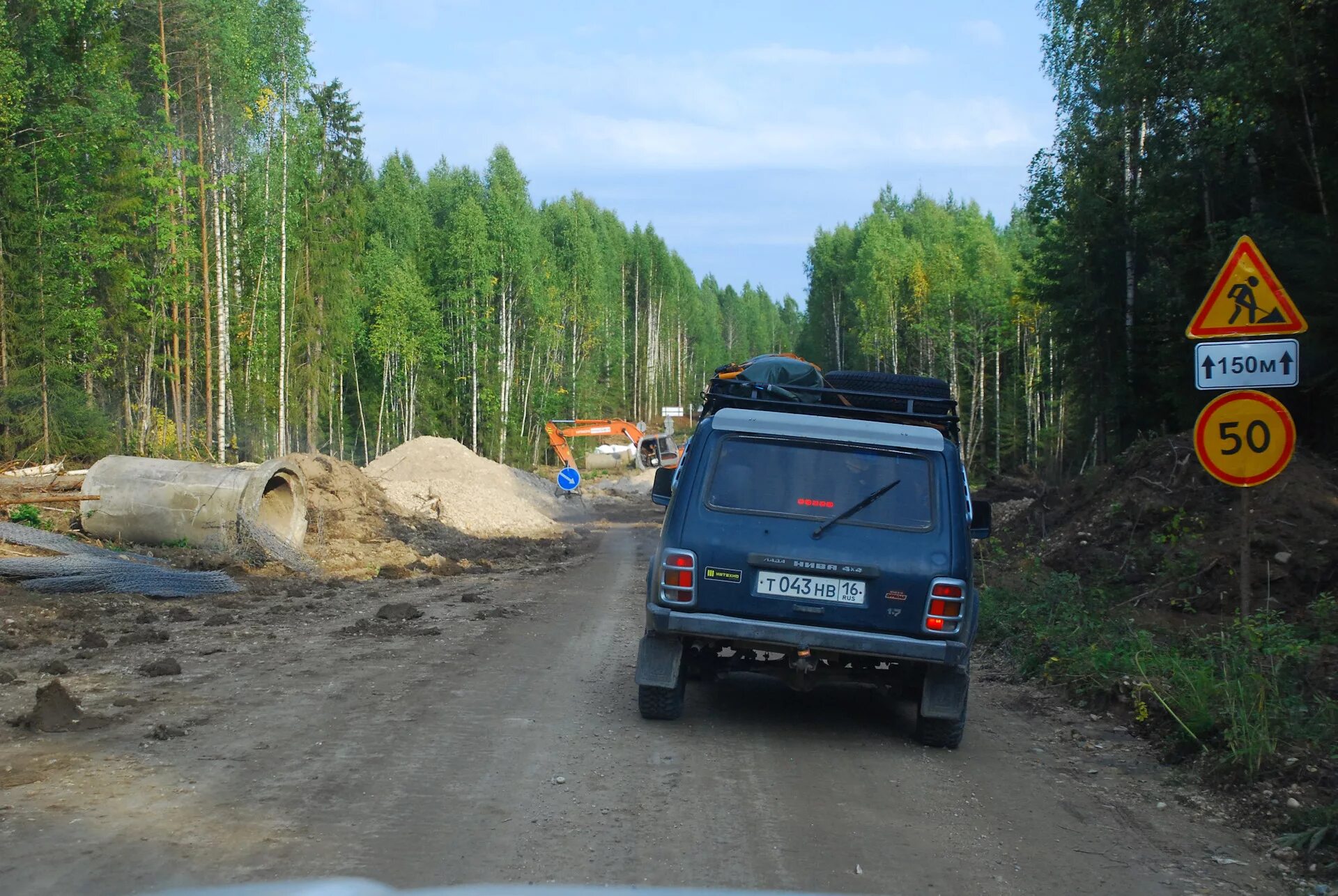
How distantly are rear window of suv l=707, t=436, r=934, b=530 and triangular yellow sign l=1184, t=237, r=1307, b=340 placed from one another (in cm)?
246

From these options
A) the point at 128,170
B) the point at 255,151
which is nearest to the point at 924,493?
the point at 128,170

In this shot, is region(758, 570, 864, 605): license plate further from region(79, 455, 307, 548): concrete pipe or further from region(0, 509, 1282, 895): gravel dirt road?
region(79, 455, 307, 548): concrete pipe

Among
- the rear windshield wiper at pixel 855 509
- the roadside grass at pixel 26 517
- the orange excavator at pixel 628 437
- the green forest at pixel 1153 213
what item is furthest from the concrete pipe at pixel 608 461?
the rear windshield wiper at pixel 855 509

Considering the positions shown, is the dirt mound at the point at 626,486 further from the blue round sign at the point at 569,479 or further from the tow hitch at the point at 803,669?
the tow hitch at the point at 803,669

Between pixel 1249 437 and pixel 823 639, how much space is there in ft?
11.2

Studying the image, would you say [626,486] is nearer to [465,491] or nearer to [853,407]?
[465,491]

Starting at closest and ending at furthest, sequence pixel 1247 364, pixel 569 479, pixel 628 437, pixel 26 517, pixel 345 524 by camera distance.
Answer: pixel 1247 364
pixel 26 517
pixel 345 524
pixel 569 479
pixel 628 437

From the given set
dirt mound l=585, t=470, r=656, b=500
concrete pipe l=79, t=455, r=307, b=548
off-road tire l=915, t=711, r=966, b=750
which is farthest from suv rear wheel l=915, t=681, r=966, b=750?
dirt mound l=585, t=470, r=656, b=500

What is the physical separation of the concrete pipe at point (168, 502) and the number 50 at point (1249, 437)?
1315 centimetres

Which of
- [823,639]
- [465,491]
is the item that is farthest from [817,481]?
[465,491]

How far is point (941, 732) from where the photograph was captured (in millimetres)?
6969

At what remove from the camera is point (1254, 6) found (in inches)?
632

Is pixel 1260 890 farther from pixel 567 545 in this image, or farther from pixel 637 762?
pixel 567 545

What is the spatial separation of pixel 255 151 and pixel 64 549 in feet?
84.9
